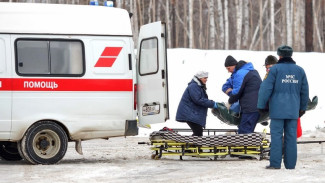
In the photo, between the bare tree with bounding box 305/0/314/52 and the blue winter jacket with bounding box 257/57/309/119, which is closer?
the blue winter jacket with bounding box 257/57/309/119

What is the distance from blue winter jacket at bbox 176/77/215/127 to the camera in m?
15.1

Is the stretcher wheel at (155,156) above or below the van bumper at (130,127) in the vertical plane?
below

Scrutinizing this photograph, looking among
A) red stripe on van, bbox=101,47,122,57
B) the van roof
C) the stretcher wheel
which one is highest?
the van roof

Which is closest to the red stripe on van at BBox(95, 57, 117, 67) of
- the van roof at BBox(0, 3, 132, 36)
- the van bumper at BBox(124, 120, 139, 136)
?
the van roof at BBox(0, 3, 132, 36)

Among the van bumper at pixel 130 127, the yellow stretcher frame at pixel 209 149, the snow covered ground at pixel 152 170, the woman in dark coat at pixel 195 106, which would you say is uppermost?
the woman in dark coat at pixel 195 106

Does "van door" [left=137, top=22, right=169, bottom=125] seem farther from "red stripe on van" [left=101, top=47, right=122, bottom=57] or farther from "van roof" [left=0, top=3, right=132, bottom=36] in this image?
"red stripe on van" [left=101, top=47, right=122, bottom=57]

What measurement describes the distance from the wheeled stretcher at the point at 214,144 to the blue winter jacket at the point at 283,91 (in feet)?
5.76

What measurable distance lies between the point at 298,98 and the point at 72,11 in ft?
12.8

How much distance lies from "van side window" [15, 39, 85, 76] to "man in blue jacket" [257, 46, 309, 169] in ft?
10.3

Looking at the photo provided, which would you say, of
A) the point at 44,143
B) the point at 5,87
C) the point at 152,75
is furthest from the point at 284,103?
the point at 5,87

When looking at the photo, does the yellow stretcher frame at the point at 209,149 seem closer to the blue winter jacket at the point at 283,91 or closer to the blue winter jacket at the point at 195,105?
the blue winter jacket at the point at 195,105

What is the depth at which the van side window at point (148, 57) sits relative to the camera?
47.8ft

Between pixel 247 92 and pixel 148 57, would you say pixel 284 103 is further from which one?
pixel 148 57

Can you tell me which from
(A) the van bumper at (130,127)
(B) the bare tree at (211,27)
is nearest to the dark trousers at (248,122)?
(A) the van bumper at (130,127)
